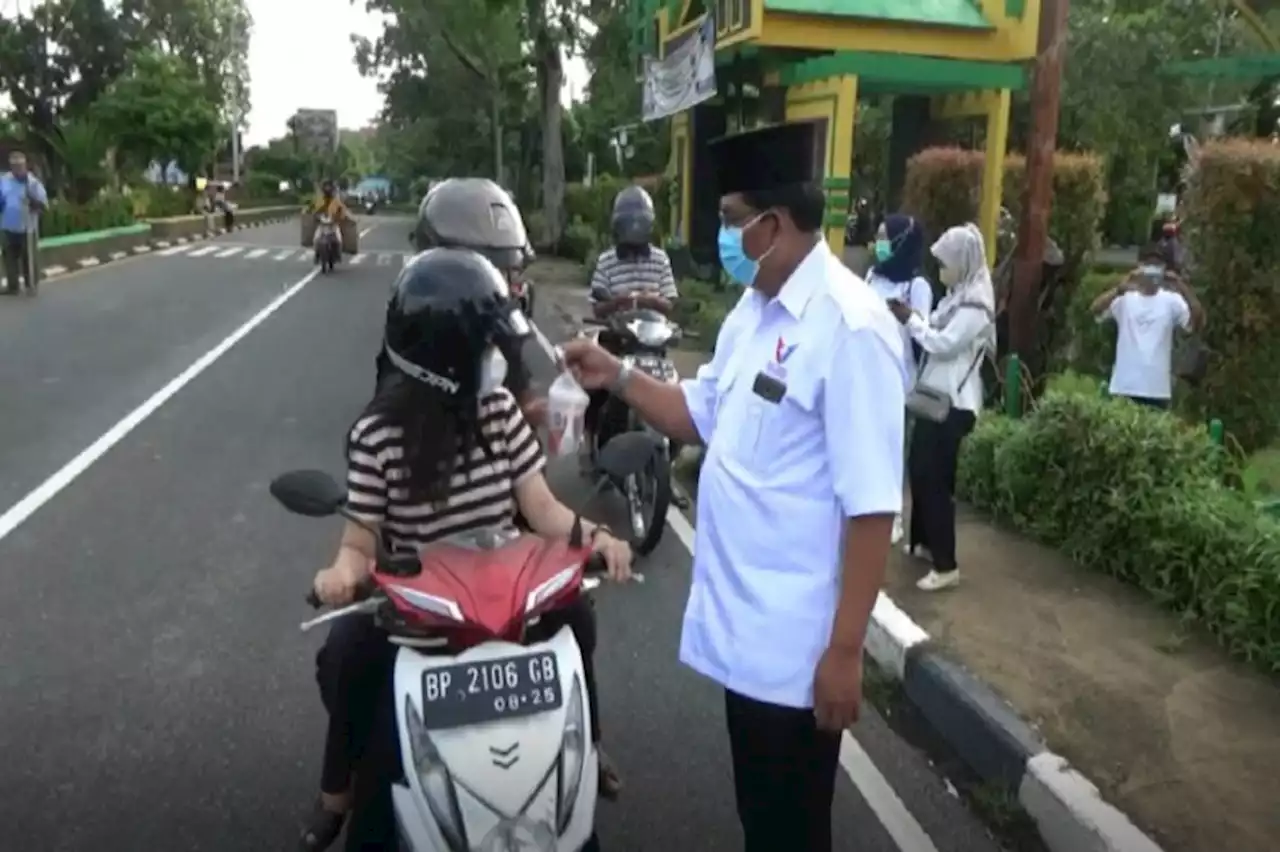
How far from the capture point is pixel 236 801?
4094 millimetres

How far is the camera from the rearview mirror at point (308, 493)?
2.84 m

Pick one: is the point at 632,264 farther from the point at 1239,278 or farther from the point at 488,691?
the point at 488,691

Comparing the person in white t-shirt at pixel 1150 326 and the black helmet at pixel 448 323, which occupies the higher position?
the black helmet at pixel 448 323

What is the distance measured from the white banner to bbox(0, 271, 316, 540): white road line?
20.2 ft

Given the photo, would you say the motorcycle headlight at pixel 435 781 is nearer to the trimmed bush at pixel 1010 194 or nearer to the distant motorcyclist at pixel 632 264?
the distant motorcyclist at pixel 632 264

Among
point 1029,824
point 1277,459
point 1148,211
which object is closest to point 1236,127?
point 1148,211

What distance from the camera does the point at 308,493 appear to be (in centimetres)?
285

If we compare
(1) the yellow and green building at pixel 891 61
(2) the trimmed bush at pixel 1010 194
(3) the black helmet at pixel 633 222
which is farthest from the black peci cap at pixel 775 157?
(1) the yellow and green building at pixel 891 61

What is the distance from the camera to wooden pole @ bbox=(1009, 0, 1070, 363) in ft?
29.9

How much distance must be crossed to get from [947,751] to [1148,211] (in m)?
35.1

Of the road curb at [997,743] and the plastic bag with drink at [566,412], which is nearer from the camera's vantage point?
the plastic bag with drink at [566,412]

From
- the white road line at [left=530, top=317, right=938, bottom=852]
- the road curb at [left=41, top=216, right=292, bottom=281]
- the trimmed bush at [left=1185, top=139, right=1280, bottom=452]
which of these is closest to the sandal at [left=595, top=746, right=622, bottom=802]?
the white road line at [left=530, top=317, right=938, bottom=852]

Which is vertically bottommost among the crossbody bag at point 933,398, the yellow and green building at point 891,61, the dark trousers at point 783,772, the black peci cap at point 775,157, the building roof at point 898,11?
the dark trousers at point 783,772

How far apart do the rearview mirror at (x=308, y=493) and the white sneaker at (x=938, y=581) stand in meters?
3.93
